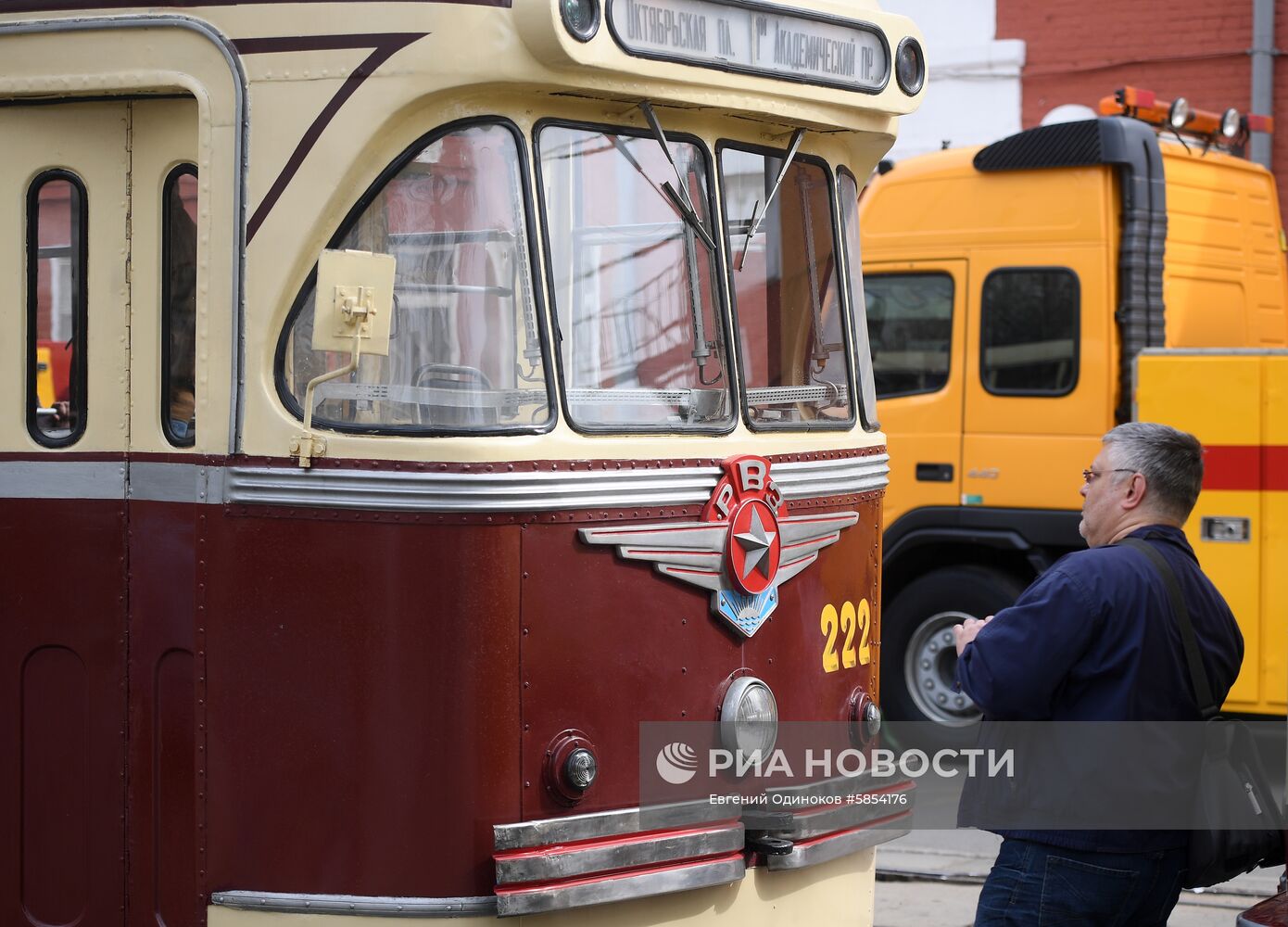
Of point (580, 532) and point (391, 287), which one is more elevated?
point (391, 287)

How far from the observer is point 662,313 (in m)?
4.37

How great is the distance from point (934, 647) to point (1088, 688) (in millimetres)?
5485

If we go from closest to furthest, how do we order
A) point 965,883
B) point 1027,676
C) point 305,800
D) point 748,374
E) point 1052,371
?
point 1027,676, point 305,800, point 748,374, point 965,883, point 1052,371

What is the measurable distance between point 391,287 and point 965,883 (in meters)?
4.14

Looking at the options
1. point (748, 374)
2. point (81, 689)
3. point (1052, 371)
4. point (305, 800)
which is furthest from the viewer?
point (1052, 371)

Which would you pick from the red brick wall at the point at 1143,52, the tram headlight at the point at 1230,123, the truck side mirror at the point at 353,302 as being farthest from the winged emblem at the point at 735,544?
the red brick wall at the point at 1143,52

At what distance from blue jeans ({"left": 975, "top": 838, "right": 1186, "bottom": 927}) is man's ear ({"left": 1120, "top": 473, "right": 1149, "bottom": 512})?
773 mm

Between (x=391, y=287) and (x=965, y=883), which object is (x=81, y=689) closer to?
(x=391, y=287)

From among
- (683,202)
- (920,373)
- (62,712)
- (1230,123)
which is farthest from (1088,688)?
(1230,123)

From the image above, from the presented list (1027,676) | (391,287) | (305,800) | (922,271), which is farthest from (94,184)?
(922,271)

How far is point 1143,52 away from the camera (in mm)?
12508

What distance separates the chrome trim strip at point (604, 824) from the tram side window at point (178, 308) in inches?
48.8

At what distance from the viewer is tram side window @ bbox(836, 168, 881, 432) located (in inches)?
199

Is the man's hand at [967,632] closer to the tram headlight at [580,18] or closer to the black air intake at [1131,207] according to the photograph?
the tram headlight at [580,18]
